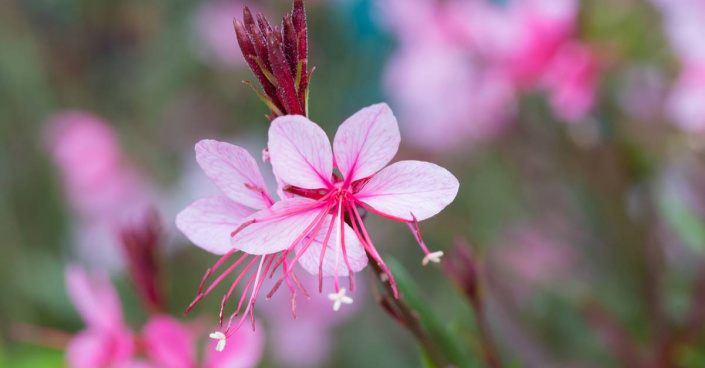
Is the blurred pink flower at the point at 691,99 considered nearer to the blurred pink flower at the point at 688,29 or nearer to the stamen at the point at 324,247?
the blurred pink flower at the point at 688,29

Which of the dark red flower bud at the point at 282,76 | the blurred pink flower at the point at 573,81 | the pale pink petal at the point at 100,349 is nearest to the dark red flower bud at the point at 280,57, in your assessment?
the dark red flower bud at the point at 282,76

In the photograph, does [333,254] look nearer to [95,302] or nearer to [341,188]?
[341,188]

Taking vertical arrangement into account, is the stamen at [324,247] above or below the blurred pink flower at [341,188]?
below

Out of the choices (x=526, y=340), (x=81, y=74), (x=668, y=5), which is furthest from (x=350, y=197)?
(x=81, y=74)

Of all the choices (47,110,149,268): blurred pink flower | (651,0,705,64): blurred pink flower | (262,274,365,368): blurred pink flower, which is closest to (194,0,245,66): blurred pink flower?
(47,110,149,268): blurred pink flower

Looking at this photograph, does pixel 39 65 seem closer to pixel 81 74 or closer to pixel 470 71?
pixel 81 74
